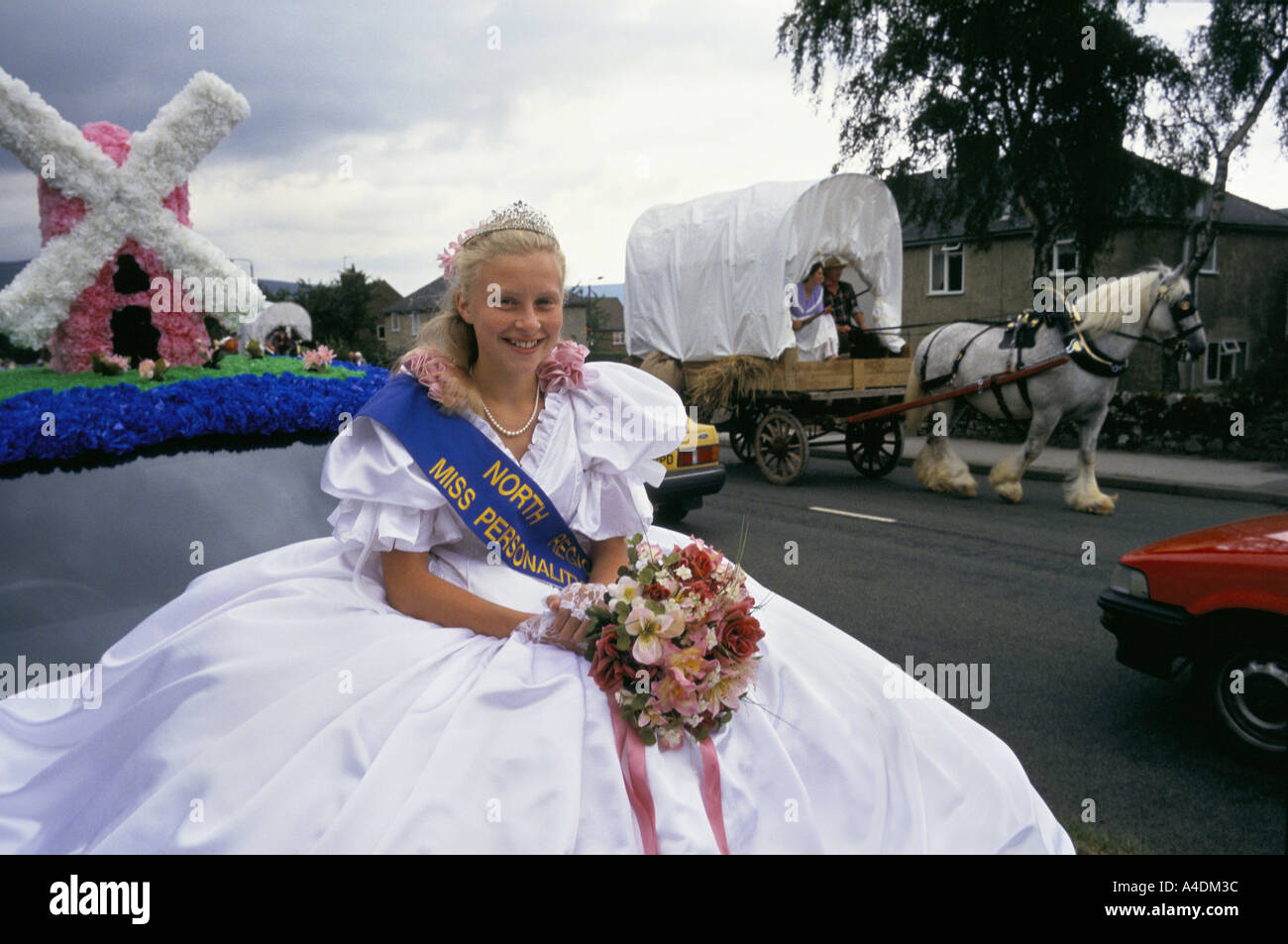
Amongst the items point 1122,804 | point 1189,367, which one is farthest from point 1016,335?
point 1189,367

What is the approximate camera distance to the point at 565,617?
6.47 ft

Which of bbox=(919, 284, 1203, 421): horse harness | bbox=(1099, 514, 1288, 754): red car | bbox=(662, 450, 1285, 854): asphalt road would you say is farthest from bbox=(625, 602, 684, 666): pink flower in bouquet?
bbox=(919, 284, 1203, 421): horse harness

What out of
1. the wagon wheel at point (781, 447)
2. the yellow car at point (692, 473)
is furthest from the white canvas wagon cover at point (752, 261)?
the yellow car at point (692, 473)

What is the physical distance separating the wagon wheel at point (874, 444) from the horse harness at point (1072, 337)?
214 cm

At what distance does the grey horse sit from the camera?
9.10 m

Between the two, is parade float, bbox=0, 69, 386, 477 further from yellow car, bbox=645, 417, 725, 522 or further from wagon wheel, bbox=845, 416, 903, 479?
wagon wheel, bbox=845, 416, 903, 479

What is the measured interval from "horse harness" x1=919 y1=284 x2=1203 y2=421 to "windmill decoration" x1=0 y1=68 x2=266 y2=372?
856 centimetres

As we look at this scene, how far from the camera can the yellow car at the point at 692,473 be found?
7906mm

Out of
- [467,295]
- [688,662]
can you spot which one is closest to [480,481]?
[467,295]

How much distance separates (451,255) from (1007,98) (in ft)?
61.3
